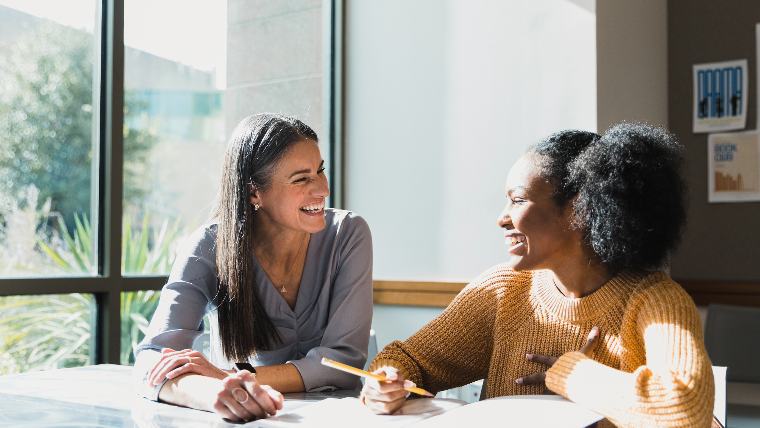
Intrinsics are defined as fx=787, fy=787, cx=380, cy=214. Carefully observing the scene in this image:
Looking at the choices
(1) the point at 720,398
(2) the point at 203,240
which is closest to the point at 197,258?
(2) the point at 203,240

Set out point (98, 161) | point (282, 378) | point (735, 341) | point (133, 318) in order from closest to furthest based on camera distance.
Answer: point (282, 378), point (98, 161), point (133, 318), point (735, 341)

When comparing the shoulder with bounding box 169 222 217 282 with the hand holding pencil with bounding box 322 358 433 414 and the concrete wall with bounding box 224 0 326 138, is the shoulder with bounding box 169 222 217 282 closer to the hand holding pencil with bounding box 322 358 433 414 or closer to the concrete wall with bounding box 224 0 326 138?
the hand holding pencil with bounding box 322 358 433 414

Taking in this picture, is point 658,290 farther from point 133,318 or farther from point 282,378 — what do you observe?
point 133,318

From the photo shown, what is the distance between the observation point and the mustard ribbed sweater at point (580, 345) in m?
1.18

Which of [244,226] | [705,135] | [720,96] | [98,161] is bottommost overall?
[244,226]

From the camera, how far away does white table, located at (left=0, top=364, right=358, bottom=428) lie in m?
1.19

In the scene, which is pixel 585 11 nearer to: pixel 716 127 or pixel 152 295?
pixel 716 127

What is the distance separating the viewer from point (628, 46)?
2.85 metres

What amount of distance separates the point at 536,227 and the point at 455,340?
1.06 ft

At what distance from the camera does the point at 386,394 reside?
128cm

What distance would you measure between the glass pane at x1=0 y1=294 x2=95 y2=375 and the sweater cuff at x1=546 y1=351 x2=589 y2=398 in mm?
1535

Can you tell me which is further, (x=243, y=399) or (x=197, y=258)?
(x=197, y=258)

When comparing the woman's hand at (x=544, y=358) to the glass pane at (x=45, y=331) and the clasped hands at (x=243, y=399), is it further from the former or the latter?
the glass pane at (x=45, y=331)

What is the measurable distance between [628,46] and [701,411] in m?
1.95
